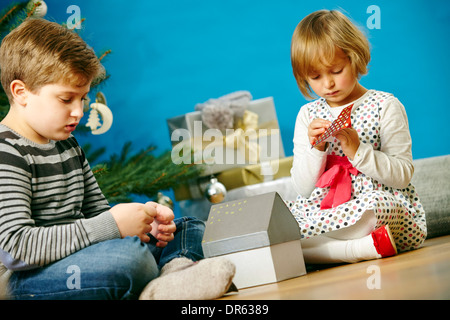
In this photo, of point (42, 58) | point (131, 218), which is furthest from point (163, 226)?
point (42, 58)

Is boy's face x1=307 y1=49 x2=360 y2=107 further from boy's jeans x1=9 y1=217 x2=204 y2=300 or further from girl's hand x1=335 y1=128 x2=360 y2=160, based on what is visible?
boy's jeans x1=9 y1=217 x2=204 y2=300

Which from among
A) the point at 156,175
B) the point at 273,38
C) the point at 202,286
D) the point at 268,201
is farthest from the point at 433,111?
the point at 202,286

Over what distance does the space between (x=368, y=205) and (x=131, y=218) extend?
487 mm

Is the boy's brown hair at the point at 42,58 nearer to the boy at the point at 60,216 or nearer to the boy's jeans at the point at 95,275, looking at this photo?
the boy at the point at 60,216

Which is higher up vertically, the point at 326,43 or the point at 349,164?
the point at 326,43

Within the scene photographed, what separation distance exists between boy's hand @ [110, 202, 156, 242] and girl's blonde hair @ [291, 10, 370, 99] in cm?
52

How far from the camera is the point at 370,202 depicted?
1.07 meters

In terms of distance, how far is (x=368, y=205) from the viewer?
106 cm

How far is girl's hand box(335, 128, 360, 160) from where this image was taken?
109 cm

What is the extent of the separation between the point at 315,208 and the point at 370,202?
197 millimetres

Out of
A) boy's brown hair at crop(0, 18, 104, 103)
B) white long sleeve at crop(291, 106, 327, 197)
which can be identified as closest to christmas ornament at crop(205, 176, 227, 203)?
white long sleeve at crop(291, 106, 327, 197)

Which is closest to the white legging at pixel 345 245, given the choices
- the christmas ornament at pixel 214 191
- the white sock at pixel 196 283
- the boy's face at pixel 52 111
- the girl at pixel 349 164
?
the girl at pixel 349 164

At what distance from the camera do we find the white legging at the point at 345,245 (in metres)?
1.05

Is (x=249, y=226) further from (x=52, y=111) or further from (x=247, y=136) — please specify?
(x=247, y=136)
